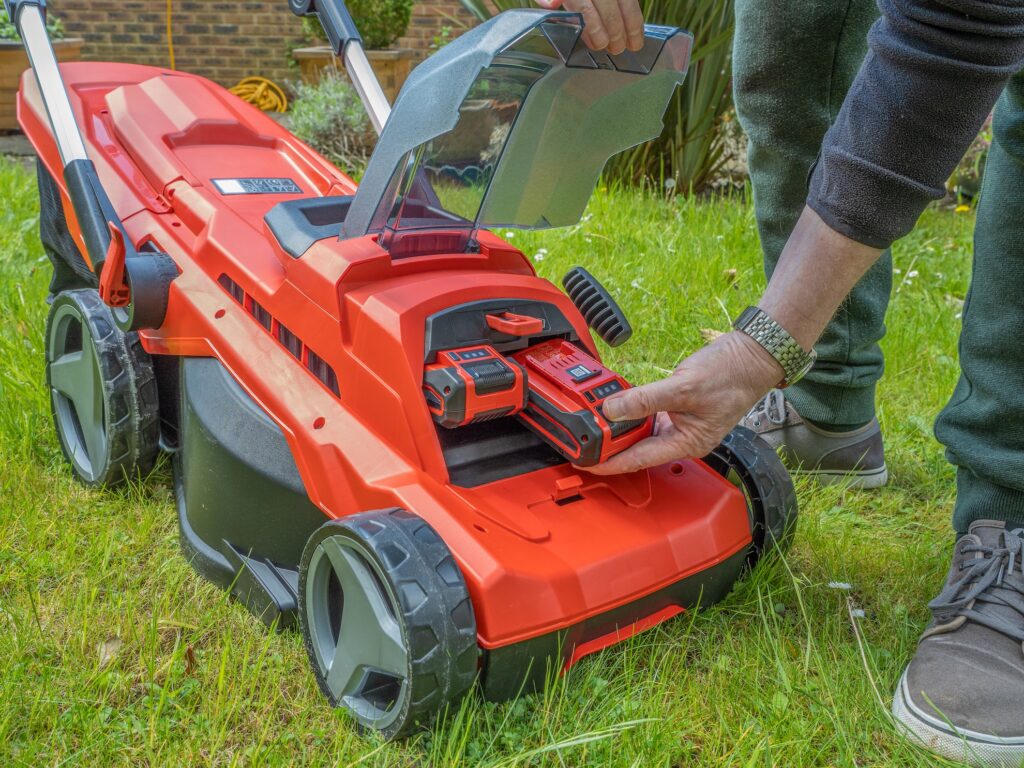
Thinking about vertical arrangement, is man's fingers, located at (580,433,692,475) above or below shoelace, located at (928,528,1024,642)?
above

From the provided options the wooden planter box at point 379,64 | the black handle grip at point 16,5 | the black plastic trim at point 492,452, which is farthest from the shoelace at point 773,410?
the wooden planter box at point 379,64

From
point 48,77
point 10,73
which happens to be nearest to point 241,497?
point 48,77

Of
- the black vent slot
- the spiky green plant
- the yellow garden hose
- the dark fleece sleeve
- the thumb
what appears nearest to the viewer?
the dark fleece sleeve

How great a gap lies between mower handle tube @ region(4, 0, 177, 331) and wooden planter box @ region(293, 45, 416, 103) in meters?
3.22

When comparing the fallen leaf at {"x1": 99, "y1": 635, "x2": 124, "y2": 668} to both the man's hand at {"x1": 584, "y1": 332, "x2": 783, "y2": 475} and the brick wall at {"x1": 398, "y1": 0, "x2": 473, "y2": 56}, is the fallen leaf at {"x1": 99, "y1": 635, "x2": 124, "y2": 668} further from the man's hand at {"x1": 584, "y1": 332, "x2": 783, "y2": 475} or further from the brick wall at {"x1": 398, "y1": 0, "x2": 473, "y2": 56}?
the brick wall at {"x1": 398, "y1": 0, "x2": 473, "y2": 56}

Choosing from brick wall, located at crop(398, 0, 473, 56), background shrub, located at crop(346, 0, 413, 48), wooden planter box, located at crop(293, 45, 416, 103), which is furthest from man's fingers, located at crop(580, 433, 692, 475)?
brick wall, located at crop(398, 0, 473, 56)

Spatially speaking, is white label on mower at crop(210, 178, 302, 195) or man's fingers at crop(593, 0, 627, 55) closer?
man's fingers at crop(593, 0, 627, 55)

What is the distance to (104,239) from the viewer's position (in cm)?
149

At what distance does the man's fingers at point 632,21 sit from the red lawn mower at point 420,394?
4 centimetres

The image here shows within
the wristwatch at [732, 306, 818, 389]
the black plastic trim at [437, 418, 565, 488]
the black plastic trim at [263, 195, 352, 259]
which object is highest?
the wristwatch at [732, 306, 818, 389]

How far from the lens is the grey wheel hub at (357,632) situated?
1.06 meters

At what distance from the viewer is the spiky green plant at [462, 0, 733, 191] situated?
3.26m

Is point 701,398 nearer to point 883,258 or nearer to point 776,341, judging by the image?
point 776,341

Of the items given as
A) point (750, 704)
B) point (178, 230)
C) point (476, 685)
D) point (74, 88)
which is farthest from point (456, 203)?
point (74, 88)
